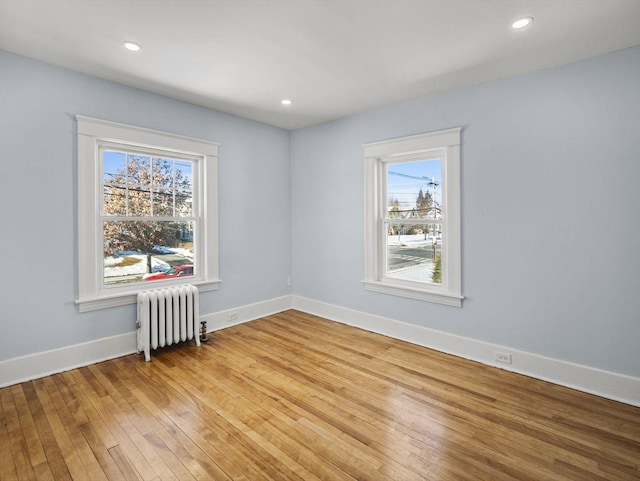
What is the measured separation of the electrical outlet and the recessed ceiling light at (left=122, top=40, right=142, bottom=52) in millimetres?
4115

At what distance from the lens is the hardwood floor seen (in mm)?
1871

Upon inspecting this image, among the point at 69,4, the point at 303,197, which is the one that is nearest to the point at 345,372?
the point at 303,197

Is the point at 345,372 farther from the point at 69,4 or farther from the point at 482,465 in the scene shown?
the point at 69,4

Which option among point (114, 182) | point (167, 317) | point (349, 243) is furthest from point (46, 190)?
point (349, 243)

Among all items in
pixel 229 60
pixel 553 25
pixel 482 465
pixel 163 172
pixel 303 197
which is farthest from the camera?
pixel 303 197

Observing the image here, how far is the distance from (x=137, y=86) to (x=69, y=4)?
1319 mm

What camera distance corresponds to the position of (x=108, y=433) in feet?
7.11

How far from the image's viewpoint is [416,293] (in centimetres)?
376

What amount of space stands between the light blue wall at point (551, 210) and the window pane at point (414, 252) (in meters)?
0.36

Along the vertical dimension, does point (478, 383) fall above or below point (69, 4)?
below

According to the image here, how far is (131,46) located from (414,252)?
134 inches

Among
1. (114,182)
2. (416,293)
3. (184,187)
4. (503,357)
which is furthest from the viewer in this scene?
(184,187)

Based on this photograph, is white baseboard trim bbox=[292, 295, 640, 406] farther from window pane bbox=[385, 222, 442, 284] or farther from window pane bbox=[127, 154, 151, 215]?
window pane bbox=[127, 154, 151, 215]

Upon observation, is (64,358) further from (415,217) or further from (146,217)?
(415,217)
